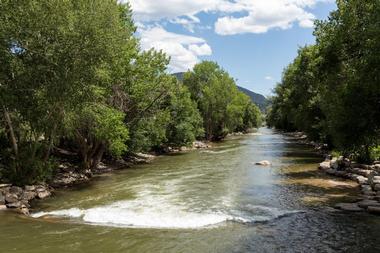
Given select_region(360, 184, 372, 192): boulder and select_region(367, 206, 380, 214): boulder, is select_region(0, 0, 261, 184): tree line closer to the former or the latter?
select_region(367, 206, 380, 214): boulder

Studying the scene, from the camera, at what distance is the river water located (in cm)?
1475

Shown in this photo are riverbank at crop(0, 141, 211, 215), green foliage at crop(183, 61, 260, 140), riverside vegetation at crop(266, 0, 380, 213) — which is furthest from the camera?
green foliage at crop(183, 61, 260, 140)

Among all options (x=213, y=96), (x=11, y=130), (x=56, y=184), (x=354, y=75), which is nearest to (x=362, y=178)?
(x=354, y=75)

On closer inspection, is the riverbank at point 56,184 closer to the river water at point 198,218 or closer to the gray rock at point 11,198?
the gray rock at point 11,198

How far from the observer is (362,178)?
2677 centimetres

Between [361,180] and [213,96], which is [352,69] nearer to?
[361,180]

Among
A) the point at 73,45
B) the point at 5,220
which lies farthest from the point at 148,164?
the point at 5,220

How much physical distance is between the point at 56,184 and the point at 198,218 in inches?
500

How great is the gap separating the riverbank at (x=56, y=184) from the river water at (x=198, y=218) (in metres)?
0.88

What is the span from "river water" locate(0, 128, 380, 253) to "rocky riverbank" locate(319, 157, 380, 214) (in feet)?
2.41

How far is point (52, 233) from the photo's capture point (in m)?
16.3

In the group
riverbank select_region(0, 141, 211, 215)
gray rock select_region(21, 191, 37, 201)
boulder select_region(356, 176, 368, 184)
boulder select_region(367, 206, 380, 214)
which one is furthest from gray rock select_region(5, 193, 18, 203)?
boulder select_region(356, 176, 368, 184)

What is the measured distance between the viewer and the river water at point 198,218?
581 inches

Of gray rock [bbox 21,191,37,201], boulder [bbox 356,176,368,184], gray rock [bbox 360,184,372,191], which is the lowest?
gray rock [bbox 360,184,372,191]
